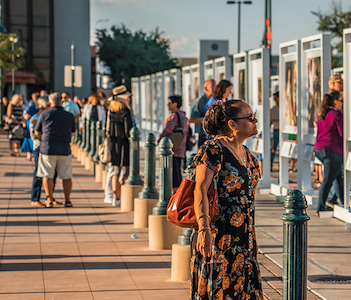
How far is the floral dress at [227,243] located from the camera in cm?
408

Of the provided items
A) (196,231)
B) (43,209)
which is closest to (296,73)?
(43,209)

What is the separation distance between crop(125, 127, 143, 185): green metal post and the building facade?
3631 cm

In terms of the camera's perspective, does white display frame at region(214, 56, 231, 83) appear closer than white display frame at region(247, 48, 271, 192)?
No

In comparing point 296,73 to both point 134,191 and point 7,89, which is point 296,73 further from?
point 7,89

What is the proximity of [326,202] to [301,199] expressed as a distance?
6.76m

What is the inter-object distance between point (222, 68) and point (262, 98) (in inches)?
108

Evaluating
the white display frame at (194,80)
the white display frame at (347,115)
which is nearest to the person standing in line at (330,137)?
the white display frame at (347,115)

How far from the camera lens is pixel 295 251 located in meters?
3.83

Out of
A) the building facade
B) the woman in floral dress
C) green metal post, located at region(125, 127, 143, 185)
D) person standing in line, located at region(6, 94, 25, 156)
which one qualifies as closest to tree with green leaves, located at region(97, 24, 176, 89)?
the building facade

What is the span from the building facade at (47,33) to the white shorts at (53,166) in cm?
3588

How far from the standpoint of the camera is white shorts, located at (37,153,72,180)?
10.6m

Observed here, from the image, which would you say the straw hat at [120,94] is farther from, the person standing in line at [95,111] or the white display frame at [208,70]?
the person standing in line at [95,111]

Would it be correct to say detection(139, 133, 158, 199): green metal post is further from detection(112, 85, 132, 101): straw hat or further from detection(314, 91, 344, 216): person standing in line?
detection(314, 91, 344, 216): person standing in line

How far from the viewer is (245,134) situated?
167 inches
